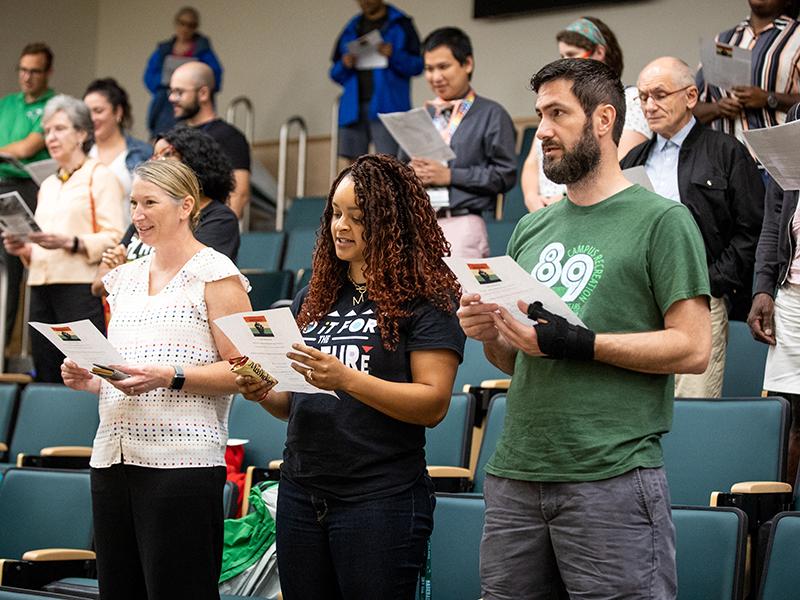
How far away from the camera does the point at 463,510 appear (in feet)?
9.27

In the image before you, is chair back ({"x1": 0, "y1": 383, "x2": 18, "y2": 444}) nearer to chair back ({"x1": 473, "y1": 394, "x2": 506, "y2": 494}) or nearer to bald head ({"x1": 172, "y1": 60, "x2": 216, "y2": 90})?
bald head ({"x1": 172, "y1": 60, "x2": 216, "y2": 90})

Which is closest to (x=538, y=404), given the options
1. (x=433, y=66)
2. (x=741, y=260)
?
(x=741, y=260)

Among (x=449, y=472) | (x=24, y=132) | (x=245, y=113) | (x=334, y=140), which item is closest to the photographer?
(x=449, y=472)

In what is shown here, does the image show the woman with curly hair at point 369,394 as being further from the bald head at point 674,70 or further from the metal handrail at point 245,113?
the metal handrail at point 245,113

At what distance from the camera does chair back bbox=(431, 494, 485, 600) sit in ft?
9.14

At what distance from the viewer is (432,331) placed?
2191mm

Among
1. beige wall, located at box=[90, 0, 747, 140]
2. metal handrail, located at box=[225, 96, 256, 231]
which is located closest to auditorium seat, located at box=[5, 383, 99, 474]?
beige wall, located at box=[90, 0, 747, 140]

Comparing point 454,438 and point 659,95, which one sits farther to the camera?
point 659,95

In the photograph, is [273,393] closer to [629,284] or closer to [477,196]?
[629,284]

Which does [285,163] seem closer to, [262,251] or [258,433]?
[262,251]

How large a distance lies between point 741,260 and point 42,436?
2.42m

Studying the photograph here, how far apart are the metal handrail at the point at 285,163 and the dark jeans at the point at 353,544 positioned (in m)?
5.05

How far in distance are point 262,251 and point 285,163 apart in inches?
79.6

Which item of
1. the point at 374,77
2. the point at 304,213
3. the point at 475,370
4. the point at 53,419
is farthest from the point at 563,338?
the point at 304,213
